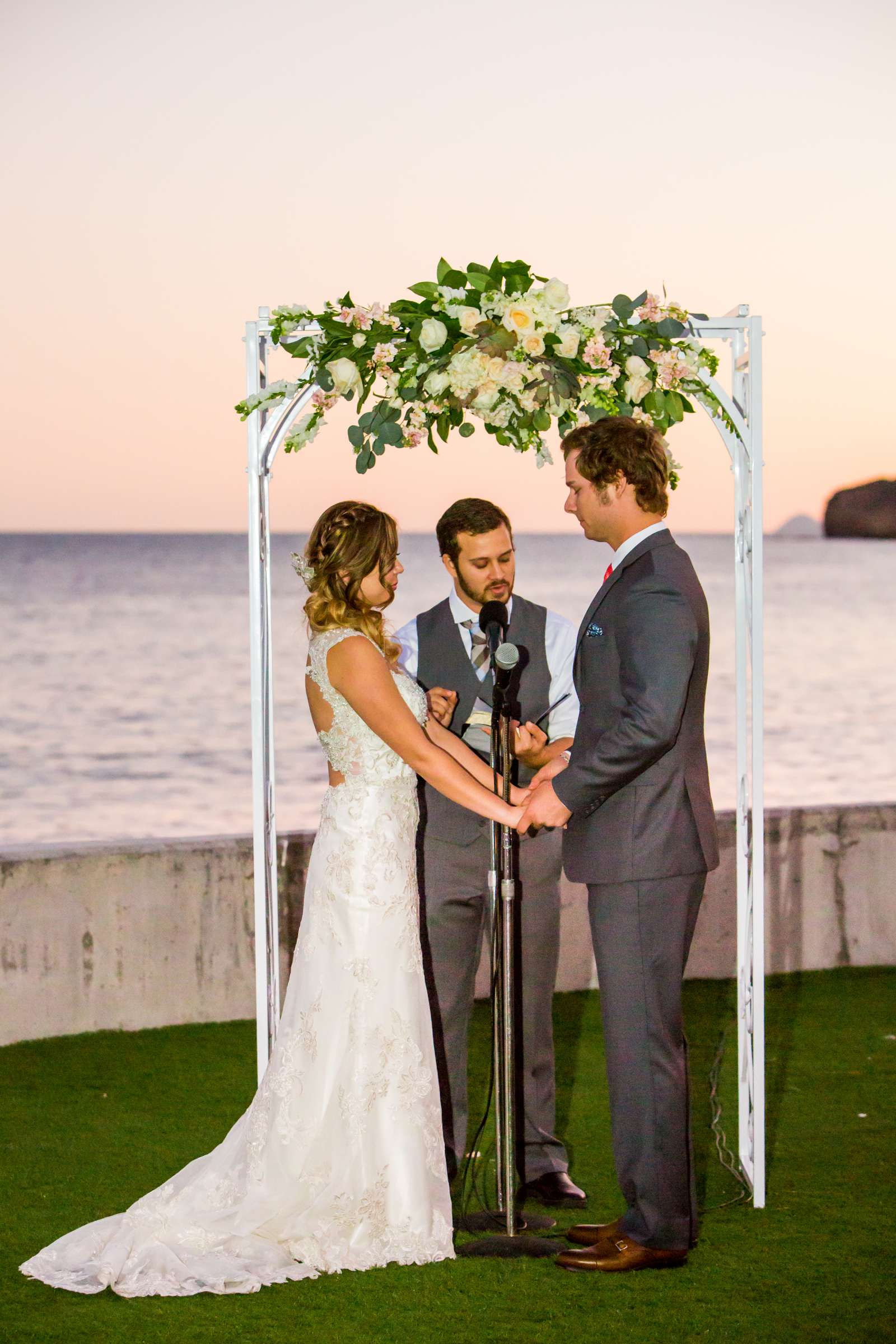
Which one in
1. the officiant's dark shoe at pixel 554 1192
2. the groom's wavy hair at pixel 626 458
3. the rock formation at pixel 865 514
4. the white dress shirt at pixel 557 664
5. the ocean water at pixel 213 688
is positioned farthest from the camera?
the rock formation at pixel 865 514

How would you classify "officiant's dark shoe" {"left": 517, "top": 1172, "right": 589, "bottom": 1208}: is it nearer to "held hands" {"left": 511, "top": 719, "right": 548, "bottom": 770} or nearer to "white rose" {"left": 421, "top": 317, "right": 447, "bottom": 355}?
"held hands" {"left": 511, "top": 719, "right": 548, "bottom": 770}

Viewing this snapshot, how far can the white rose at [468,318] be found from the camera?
3.65 metres

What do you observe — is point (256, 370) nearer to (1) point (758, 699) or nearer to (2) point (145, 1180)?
(1) point (758, 699)

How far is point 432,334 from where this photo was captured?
144 inches

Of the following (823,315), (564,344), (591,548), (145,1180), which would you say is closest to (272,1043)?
(145,1180)

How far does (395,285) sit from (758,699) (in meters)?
1.60

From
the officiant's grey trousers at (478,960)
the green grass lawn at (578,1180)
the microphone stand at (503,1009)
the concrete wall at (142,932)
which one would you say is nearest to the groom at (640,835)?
the microphone stand at (503,1009)

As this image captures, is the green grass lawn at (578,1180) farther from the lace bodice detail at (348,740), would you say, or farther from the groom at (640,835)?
the lace bodice detail at (348,740)

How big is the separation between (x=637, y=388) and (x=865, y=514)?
3805cm

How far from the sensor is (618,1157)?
354cm

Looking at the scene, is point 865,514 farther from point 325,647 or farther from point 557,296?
point 325,647

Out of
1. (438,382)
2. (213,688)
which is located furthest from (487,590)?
(213,688)

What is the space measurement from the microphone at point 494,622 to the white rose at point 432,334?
753mm

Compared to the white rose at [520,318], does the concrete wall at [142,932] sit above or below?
below
